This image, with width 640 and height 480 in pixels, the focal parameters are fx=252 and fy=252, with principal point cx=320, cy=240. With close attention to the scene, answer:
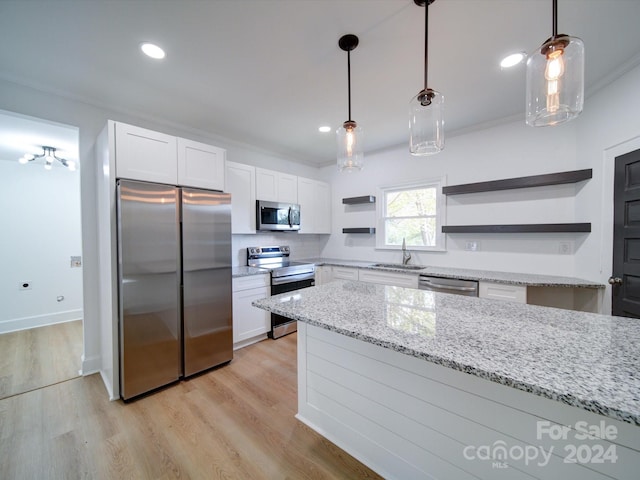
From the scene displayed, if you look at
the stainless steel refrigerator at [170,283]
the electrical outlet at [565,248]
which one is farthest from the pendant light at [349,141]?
the electrical outlet at [565,248]

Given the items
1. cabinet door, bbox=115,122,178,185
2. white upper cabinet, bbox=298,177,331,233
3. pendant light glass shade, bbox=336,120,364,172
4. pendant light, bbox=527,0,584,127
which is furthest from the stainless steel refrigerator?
pendant light, bbox=527,0,584,127

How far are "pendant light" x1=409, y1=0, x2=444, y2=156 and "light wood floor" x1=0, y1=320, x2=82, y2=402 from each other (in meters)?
3.77

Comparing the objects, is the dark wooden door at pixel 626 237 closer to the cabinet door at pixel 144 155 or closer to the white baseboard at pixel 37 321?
the cabinet door at pixel 144 155

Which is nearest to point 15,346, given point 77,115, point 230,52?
point 77,115

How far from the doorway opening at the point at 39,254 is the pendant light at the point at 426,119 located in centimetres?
356

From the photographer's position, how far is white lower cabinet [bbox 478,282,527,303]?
8.12 feet

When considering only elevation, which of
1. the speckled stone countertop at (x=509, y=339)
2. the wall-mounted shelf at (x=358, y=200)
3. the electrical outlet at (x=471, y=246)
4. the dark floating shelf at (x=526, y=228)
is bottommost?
the speckled stone countertop at (x=509, y=339)

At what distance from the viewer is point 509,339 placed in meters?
1.00

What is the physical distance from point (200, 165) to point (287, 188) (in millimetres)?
1543

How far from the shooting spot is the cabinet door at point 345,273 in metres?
3.71

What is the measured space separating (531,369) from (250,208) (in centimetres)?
329

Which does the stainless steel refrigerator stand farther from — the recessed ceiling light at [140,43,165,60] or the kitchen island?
the kitchen island

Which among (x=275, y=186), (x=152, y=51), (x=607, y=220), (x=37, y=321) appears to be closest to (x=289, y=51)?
(x=152, y=51)

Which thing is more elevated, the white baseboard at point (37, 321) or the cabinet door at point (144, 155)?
the cabinet door at point (144, 155)
